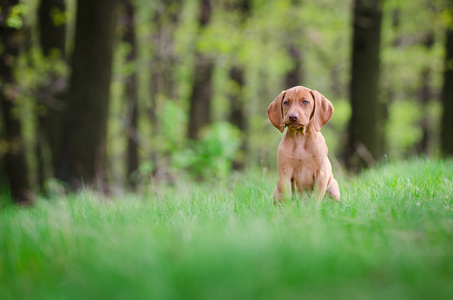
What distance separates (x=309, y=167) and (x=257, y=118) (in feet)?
61.6

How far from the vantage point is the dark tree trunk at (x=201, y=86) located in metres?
13.1

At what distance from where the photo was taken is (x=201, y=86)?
45.4 feet

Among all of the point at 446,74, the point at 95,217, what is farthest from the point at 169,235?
the point at 446,74

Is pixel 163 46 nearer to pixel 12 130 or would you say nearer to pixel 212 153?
pixel 212 153

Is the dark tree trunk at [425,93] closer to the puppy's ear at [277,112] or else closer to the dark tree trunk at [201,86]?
the dark tree trunk at [201,86]

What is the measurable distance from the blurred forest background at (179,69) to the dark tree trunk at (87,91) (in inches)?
0.7

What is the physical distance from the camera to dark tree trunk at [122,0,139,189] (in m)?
12.4

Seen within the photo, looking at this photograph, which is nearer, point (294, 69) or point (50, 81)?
point (50, 81)

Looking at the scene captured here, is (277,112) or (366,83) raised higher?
(366,83)

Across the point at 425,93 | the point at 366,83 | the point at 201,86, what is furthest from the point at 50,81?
the point at 425,93

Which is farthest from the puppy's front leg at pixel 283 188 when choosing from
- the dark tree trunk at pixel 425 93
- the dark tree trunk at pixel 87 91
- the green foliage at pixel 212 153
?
the dark tree trunk at pixel 425 93

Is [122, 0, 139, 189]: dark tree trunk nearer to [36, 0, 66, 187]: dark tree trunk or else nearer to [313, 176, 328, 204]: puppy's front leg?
[36, 0, 66, 187]: dark tree trunk

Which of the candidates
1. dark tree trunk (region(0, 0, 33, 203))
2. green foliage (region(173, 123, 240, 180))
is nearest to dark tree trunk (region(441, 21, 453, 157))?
green foliage (region(173, 123, 240, 180))

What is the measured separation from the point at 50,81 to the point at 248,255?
9.11 metres
